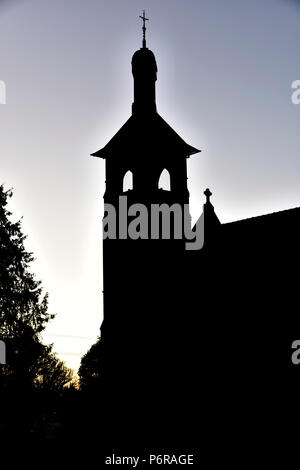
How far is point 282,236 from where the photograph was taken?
27297 mm

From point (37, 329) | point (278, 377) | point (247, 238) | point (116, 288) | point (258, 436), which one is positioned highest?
point (247, 238)

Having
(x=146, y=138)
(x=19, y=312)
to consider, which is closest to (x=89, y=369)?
(x=19, y=312)

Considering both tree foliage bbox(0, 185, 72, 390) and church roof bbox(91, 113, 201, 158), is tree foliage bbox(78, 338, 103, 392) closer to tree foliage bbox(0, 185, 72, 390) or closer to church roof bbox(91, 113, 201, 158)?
tree foliage bbox(0, 185, 72, 390)

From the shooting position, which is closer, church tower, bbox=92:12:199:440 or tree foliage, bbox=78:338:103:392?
church tower, bbox=92:12:199:440

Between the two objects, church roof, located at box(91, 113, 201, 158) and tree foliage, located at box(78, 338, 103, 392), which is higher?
church roof, located at box(91, 113, 201, 158)

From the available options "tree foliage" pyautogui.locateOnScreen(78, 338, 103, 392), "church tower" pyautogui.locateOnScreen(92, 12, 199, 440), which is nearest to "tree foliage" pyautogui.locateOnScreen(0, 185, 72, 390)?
"church tower" pyautogui.locateOnScreen(92, 12, 199, 440)

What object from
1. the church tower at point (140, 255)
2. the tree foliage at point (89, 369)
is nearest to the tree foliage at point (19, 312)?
the church tower at point (140, 255)

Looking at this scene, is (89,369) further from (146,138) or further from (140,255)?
(146,138)

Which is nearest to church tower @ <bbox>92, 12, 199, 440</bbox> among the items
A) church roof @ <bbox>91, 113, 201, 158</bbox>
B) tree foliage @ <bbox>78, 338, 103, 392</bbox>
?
church roof @ <bbox>91, 113, 201, 158</bbox>

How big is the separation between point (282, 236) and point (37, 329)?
539 inches

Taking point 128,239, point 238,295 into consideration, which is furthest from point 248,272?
point 128,239

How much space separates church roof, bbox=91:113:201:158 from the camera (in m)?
30.6

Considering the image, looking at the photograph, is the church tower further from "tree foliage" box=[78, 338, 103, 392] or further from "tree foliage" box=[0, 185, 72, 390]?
"tree foliage" box=[78, 338, 103, 392]

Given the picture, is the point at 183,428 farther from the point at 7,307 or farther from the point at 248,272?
the point at 7,307
